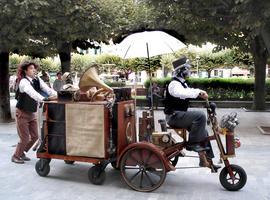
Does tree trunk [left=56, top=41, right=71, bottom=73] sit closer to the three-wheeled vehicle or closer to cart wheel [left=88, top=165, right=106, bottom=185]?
the three-wheeled vehicle

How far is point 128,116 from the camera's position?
22.4 feet

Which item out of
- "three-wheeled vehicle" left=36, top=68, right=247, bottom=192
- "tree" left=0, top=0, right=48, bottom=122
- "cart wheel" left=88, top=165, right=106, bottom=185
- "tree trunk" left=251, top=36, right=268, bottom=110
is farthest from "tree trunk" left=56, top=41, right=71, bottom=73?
"cart wheel" left=88, top=165, right=106, bottom=185

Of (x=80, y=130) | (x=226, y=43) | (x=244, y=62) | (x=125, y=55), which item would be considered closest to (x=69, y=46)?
(x=226, y=43)

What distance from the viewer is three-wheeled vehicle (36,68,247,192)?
20.5 ft

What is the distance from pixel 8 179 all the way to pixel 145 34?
3.34 m

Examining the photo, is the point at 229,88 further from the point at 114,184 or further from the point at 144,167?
the point at 144,167

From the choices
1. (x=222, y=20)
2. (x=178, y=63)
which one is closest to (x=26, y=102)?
(x=178, y=63)

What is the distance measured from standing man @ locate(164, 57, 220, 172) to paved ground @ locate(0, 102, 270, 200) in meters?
0.50

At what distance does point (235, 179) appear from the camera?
6.32 m

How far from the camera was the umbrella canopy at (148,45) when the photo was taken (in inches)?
289

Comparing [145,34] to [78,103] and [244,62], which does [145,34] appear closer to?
[78,103]

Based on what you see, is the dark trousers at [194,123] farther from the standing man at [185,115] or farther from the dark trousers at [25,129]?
the dark trousers at [25,129]

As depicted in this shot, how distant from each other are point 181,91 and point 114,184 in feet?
6.06

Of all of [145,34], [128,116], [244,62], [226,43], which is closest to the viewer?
[128,116]
